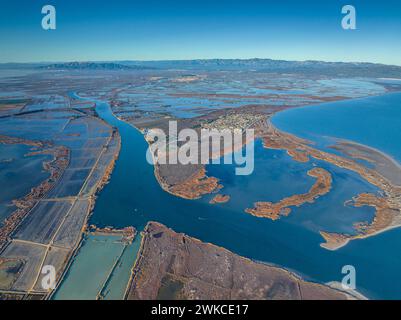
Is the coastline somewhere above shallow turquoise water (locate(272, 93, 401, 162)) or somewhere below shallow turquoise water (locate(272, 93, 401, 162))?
below

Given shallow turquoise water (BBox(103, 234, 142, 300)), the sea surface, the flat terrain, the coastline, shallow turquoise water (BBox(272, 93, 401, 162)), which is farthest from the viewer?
shallow turquoise water (BBox(272, 93, 401, 162))

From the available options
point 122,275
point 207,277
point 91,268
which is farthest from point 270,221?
point 91,268

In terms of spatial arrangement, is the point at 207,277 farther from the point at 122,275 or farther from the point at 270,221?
the point at 270,221

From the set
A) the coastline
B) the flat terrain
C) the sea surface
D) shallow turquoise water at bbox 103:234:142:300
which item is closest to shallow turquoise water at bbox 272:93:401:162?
the coastline

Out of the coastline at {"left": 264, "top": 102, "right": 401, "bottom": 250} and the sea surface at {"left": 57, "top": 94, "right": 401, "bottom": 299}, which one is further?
the coastline at {"left": 264, "top": 102, "right": 401, "bottom": 250}

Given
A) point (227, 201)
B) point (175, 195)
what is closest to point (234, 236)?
point (227, 201)

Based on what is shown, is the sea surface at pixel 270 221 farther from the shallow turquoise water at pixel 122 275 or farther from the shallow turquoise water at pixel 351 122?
the shallow turquoise water at pixel 351 122

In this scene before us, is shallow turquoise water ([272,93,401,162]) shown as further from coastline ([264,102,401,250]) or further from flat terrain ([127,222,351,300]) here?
flat terrain ([127,222,351,300])
